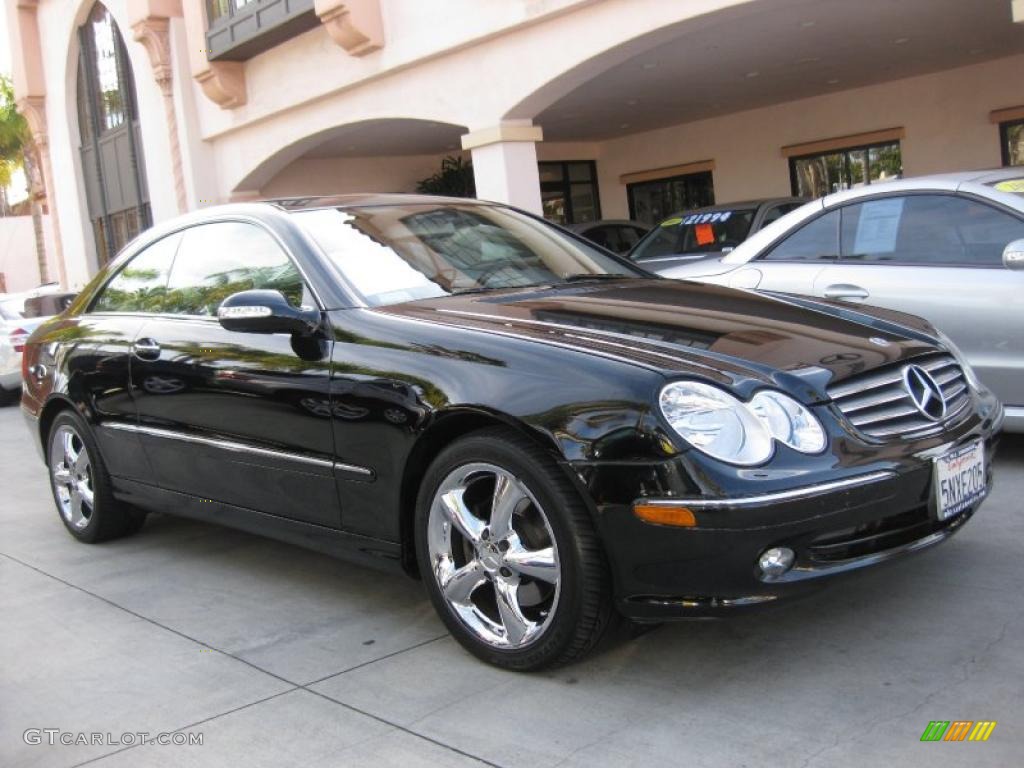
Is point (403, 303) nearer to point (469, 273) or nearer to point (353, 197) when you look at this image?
point (469, 273)

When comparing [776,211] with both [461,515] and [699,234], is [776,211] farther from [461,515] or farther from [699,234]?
[461,515]

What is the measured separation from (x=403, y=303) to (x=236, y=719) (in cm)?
151

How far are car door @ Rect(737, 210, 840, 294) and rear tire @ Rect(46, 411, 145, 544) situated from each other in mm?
3531

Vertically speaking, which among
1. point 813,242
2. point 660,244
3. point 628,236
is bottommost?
point 813,242

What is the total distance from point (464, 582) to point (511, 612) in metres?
0.19

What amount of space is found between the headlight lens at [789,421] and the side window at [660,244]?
6.78 metres

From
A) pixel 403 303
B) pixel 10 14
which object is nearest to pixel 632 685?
pixel 403 303

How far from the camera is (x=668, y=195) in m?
22.0

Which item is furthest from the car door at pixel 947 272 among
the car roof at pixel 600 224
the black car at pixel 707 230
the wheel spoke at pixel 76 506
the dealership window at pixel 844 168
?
the dealership window at pixel 844 168

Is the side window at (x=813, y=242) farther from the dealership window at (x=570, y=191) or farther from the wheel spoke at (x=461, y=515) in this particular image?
the dealership window at (x=570, y=191)

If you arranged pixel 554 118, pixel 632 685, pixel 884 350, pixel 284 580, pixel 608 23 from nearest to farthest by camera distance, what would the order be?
1. pixel 632 685
2. pixel 884 350
3. pixel 284 580
4. pixel 608 23
5. pixel 554 118

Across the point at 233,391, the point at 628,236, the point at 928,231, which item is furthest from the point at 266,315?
the point at 628,236

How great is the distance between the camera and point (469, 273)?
4.20 meters

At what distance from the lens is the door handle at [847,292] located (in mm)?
5676
